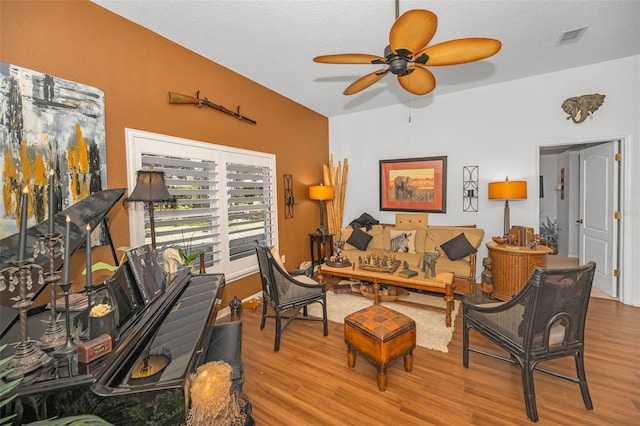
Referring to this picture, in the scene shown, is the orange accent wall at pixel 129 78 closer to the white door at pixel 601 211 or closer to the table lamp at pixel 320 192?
the table lamp at pixel 320 192

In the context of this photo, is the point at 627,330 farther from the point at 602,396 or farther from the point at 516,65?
the point at 516,65

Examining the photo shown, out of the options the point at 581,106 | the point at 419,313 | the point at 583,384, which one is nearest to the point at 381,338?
the point at 583,384

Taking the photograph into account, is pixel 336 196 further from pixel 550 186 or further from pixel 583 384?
pixel 550 186

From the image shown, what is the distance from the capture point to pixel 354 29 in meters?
2.79

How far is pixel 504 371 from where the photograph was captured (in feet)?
7.58

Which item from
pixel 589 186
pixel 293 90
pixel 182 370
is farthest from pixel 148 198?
pixel 589 186

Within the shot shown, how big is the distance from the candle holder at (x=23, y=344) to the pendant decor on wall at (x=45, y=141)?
138 cm

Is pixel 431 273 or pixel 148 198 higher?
pixel 148 198

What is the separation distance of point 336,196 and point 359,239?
1.21 m

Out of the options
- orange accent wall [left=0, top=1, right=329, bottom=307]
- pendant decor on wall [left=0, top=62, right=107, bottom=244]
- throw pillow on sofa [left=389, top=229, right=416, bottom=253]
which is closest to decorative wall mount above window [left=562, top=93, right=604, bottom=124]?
throw pillow on sofa [left=389, top=229, right=416, bottom=253]

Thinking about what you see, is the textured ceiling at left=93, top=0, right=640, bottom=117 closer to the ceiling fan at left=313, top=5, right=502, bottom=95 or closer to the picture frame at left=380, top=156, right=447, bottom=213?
the ceiling fan at left=313, top=5, right=502, bottom=95

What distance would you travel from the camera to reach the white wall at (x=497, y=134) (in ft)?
11.7

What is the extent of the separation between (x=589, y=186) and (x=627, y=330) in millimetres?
2297

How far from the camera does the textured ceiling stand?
2465 mm
